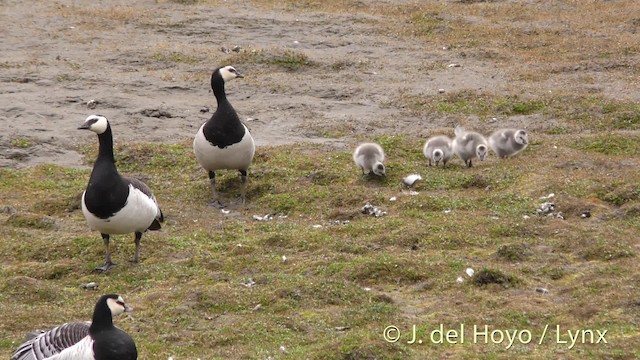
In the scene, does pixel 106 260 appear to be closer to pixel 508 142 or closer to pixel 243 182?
pixel 243 182

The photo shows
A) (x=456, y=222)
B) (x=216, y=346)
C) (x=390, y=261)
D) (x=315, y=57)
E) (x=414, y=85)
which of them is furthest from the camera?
(x=315, y=57)

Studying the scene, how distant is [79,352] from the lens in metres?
9.74

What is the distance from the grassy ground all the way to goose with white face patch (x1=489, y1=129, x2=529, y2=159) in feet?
0.70

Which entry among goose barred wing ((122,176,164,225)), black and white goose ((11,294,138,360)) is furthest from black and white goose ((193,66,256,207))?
black and white goose ((11,294,138,360))

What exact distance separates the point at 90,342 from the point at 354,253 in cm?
497

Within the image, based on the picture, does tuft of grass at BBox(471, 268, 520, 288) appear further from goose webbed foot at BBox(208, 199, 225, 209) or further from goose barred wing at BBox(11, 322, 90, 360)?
goose webbed foot at BBox(208, 199, 225, 209)

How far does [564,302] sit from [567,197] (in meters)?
3.88

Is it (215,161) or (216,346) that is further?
(215,161)

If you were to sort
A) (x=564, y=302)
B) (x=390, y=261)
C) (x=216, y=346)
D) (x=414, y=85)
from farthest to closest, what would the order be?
(x=414, y=85) < (x=390, y=261) < (x=564, y=302) < (x=216, y=346)

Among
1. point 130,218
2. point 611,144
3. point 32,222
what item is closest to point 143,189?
point 130,218

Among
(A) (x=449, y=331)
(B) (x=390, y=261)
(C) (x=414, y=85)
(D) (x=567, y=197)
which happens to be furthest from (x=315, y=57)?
(A) (x=449, y=331)

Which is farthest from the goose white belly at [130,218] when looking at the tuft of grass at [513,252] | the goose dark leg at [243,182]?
the tuft of grass at [513,252]

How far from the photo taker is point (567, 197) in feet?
51.2

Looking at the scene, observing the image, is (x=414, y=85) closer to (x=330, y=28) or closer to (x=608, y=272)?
(x=330, y=28)
